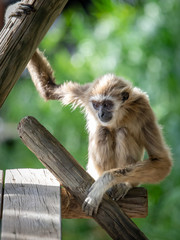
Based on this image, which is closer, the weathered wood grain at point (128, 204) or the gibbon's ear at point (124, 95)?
the weathered wood grain at point (128, 204)

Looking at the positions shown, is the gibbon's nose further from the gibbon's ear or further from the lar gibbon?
the gibbon's ear

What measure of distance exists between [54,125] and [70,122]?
38cm

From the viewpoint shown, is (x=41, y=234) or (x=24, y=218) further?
(x=24, y=218)

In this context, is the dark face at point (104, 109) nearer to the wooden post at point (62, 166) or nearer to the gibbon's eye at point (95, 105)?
the gibbon's eye at point (95, 105)

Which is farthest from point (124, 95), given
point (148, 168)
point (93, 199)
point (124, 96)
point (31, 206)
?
point (31, 206)

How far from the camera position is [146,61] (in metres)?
9.52

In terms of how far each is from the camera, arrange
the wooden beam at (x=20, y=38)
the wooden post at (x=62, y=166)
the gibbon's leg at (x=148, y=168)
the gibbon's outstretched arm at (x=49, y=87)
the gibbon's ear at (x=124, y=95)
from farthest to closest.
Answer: the gibbon's outstretched arm at (x=49, y=87) < the gibbon's ear at (x=124, y=95) < the gibbon's leg at (x=148, y=168) < the wooden post at (x=62, y=166) < the wooden beam at (x=20, y=38)

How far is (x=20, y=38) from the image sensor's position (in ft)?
13.3

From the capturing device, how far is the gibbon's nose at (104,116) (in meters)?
5.24

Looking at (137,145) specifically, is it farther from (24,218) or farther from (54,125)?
(54,125)

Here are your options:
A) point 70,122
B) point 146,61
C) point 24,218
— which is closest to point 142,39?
point 146,61

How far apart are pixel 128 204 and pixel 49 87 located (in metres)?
2.09

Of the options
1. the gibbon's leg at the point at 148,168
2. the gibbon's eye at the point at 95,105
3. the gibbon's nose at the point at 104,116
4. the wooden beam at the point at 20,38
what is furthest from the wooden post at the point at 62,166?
the gibbon's eye at the point at 95,105

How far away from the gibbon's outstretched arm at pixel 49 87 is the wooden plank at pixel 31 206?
1218 mm
